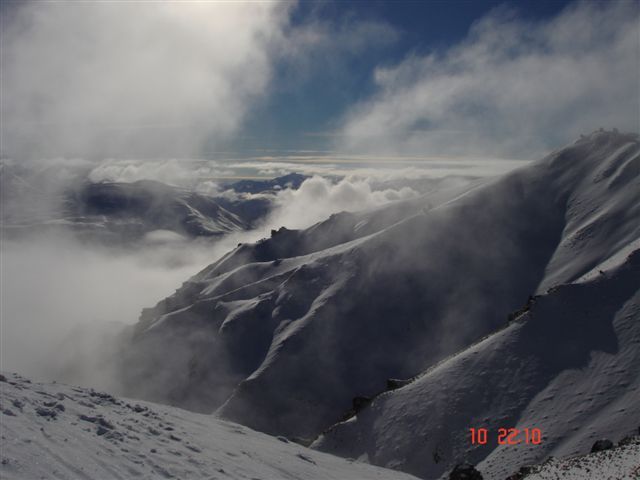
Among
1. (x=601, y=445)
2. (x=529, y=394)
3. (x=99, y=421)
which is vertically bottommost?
(x=601, y=445)

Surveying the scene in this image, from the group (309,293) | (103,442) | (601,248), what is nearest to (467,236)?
(601,248)

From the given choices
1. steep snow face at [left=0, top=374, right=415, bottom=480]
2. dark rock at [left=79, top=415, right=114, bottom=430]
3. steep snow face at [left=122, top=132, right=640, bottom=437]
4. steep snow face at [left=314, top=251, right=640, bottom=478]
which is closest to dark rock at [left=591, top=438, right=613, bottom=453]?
steep snow face at [left=314, top=251, right=640, bottom=478]

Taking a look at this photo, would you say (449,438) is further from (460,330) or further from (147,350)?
(147,350)

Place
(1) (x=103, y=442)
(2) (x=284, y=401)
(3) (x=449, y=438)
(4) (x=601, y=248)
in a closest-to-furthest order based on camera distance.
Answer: (1) (x=103, y=442) → (3) (x=449, y=438) → (2) (x=284, y=401) → (4) (x=601, y=248)

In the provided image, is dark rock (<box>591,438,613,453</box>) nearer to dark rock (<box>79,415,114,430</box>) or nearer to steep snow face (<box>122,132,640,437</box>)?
dark rock (<box>79,415,114,430</box>)

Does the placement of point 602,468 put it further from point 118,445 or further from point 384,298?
point 384,298
